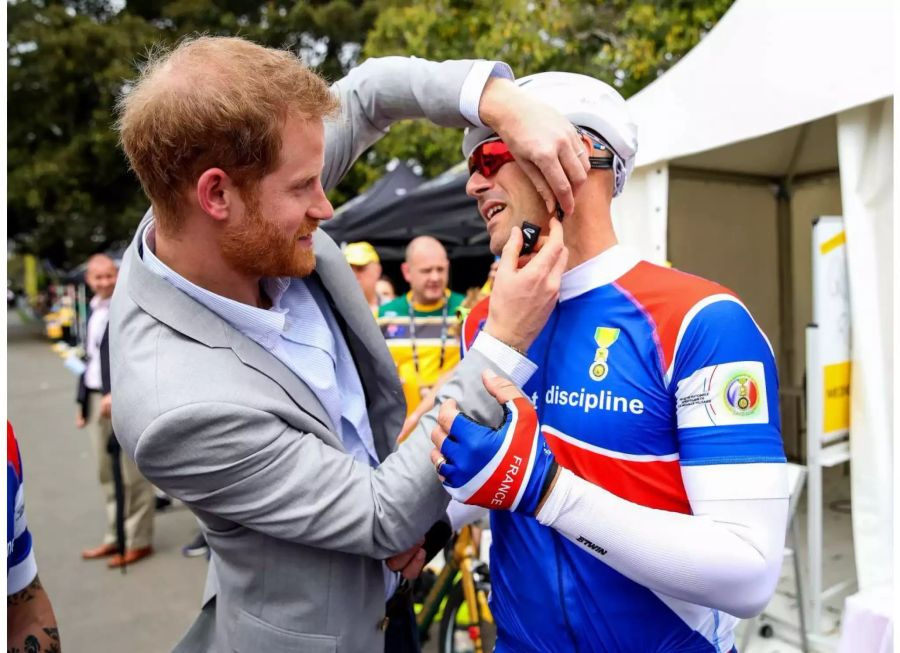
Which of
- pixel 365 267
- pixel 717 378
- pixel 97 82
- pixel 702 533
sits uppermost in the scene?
→ pixel 97 82

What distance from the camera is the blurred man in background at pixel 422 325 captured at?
15.1 ft

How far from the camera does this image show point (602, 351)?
53.3 inches

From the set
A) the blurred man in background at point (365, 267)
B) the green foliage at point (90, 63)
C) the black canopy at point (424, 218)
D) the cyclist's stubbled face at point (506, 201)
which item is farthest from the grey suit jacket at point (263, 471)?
the green foliage at point (90, 63)

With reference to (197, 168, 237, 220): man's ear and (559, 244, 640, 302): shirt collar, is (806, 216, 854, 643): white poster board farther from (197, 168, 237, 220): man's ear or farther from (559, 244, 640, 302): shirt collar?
(197, 168, 237, 220): man's ear

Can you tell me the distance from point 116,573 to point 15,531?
12.7 feet

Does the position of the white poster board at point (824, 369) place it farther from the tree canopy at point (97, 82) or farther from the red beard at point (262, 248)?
the tree canopy at point (97, 82)

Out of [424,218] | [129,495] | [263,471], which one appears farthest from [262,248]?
[424,218]

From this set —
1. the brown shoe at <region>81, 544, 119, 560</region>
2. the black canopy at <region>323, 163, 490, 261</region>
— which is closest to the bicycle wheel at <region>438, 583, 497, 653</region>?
the brown shoe at <region>81, 544, 119, 560</region>

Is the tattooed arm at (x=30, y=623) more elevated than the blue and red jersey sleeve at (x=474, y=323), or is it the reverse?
the blue and red jersey sleeve at (x=474, y=323)

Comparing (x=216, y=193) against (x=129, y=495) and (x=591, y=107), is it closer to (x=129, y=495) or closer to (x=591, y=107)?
(x=591, y=107)

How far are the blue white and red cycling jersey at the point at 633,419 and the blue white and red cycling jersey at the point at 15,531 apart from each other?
1223mm

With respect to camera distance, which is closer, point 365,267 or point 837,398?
point 837,398

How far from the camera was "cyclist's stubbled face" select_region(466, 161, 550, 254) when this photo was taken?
141 centimetres

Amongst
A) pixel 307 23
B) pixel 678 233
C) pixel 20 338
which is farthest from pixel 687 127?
pixel 20 338
